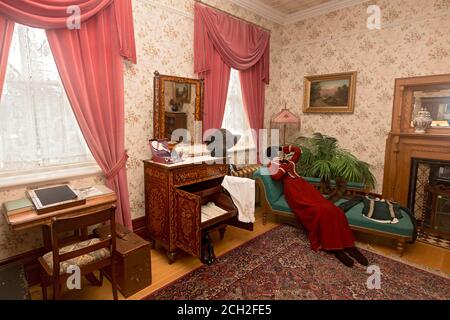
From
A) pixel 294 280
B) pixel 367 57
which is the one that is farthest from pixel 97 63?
pixel 367 57

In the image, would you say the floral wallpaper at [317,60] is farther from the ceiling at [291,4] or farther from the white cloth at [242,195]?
the white cloth at [242,195]

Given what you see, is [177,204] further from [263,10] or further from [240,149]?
[263,10]

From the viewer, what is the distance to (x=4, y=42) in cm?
189

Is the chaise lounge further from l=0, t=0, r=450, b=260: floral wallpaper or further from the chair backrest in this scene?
the chair backrest

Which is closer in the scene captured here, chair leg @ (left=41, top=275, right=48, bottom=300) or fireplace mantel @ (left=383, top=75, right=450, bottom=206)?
chair leg @ (left=41, top=275, right=48, bottom=300)

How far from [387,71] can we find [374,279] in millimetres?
2630

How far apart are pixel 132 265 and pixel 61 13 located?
2.01 meters

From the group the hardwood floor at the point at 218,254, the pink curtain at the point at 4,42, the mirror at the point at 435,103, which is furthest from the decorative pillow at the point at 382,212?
the pink curtain at the point at 4,42

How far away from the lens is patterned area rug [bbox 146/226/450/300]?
2.14m

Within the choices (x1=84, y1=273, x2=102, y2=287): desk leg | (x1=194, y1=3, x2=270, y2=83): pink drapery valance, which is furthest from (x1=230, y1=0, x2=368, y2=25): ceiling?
(x1=84, y1=273, x2=102, y2=287): desk leg

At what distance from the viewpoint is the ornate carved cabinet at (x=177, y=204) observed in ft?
7.93

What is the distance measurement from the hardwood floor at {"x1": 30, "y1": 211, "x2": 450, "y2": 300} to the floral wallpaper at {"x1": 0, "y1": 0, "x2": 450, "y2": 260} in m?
0.55

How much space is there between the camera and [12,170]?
212 centimetres
